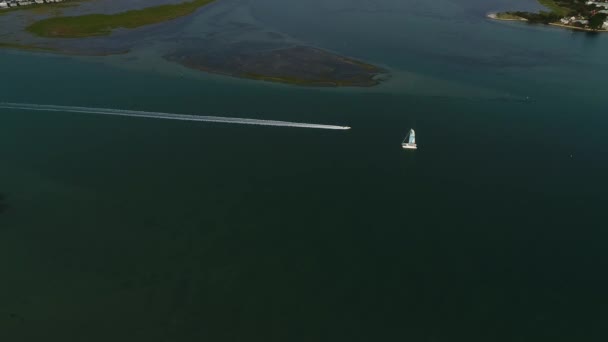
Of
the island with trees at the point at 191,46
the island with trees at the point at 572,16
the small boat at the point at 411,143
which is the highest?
the island with trees at the point at 572,16

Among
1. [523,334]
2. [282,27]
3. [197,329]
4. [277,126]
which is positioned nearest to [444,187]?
[523,334]

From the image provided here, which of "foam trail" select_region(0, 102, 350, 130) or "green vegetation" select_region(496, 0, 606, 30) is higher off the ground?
"green vegetation" select_region(496, 0, 606, 30)

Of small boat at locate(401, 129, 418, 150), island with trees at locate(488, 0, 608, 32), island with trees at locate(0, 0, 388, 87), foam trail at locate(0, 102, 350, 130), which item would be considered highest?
island with trees at locate(488, 0, 608, 32)

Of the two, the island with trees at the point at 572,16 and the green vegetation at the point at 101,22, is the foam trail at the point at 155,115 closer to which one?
the green vegetation at the point at 101,22

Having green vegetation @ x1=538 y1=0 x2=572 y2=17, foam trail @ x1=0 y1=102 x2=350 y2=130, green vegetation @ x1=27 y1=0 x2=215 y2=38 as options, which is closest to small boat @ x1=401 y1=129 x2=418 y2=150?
foam trail @ x1=0 y1=102 x2=350 y2=130

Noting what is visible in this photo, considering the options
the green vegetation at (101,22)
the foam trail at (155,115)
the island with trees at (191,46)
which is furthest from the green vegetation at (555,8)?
the green vegetation at (101,22)

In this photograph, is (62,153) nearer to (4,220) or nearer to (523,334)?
(4,220)

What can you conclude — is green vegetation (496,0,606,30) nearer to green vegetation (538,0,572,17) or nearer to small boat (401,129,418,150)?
green vegetation (538,0,572,17)
